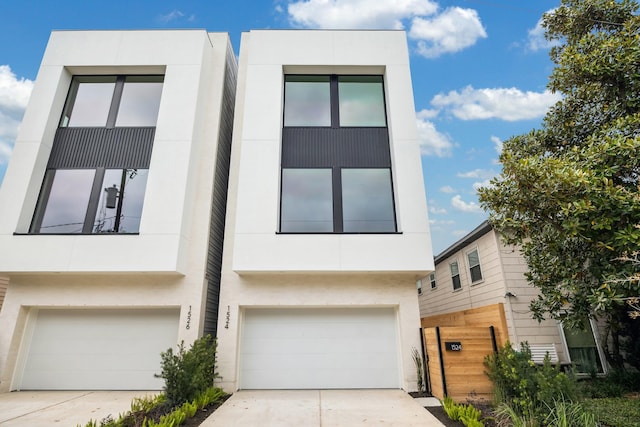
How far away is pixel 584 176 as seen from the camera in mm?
4520

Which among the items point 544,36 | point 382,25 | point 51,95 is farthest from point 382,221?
point 51,95

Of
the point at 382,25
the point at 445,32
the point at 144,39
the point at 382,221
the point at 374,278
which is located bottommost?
the point at 374,278

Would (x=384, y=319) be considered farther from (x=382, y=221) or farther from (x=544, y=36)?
(x=544, y=36)

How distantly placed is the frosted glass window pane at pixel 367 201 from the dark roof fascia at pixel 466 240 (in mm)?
3076

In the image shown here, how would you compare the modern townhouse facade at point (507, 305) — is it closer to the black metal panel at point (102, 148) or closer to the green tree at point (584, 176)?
the green tree at point (584, 176)

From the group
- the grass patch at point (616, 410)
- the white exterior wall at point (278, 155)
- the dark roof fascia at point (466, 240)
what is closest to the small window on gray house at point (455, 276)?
the dark roof fascia at point (466, 240)

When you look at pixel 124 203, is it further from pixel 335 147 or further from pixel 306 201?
pixel 335 147

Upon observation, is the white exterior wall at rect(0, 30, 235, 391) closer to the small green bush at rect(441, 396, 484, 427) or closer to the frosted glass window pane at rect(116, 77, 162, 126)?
the frosted glass window pane at rect(116, 77, 162, 126)

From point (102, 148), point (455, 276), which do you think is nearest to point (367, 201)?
point (455, 276)

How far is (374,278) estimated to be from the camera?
7.24 m

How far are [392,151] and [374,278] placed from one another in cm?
329

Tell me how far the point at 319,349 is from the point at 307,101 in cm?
661

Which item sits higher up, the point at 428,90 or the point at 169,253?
the point at 428,90

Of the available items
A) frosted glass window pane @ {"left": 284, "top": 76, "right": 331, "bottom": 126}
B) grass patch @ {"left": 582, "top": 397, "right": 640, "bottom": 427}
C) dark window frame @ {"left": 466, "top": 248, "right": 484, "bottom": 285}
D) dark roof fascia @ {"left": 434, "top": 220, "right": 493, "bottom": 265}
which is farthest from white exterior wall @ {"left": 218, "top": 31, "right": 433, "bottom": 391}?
dark window frame @ {"left": 466, "top": 248, "right": 484, "bottom": 285}
